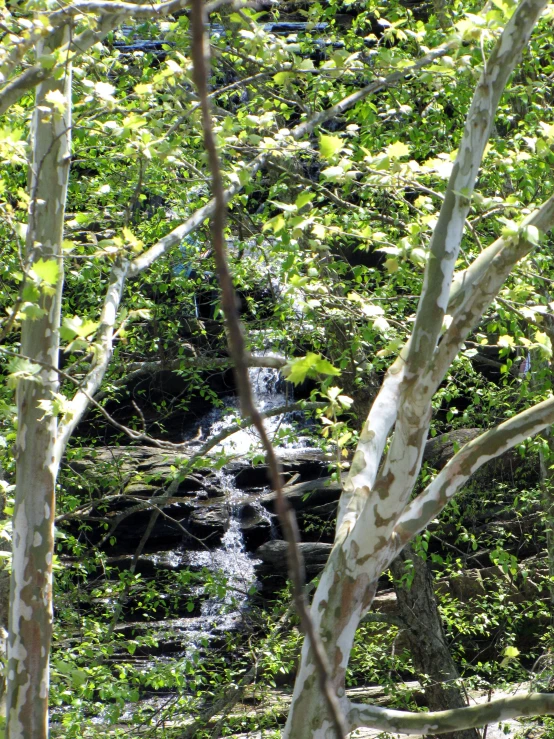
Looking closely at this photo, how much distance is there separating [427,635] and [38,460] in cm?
487

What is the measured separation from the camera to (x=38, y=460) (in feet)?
12.0

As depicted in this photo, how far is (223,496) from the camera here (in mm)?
14016

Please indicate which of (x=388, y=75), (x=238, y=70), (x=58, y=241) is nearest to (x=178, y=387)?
(x=238, y=70)

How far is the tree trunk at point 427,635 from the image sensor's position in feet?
23.4

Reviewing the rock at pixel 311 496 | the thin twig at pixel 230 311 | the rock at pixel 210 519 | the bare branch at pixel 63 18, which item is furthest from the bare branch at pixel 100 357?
the rock at pixel 210 519

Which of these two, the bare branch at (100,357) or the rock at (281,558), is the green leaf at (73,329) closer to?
the bare branch at (100,357)

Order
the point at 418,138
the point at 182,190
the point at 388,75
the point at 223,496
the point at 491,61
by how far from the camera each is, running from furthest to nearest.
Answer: the point at 223,496
the point at 418,138
the point at 182,190
the point at 388,75
the point at 491,61

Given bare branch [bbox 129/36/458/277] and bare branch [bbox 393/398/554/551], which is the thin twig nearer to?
bare branch [bbox 393/398/554/551]

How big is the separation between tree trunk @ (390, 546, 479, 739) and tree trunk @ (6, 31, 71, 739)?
415cm

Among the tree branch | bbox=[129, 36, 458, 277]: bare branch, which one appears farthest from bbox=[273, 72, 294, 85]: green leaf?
the tree branch

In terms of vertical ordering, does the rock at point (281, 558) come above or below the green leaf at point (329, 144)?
below

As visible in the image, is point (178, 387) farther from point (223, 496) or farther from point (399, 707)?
point (399, 707)

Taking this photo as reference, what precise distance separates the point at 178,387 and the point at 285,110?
30.2 ft

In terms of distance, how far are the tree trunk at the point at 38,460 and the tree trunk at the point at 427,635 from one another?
4150 millimetres
